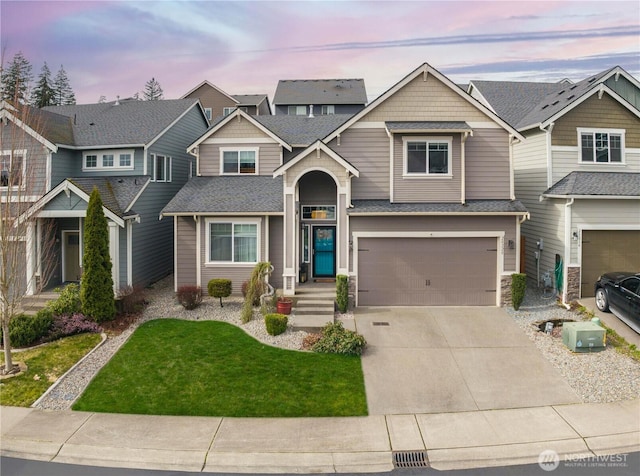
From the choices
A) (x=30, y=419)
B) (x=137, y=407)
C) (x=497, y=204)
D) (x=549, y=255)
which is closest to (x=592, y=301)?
(x=549, y=255)

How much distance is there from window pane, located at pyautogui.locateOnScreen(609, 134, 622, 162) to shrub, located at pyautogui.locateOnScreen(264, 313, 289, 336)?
14.1 meters

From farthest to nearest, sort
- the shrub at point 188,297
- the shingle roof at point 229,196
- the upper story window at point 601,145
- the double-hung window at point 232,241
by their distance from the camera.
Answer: the upper story window at point 601,145
the double-hung window at point 232,241
the shingle roof at point 229,196
the shrub at point 188,297

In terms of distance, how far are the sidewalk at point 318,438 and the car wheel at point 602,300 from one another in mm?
5597

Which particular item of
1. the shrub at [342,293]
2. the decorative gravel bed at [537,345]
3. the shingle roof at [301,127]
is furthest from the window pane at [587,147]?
the shrub at [342,293]

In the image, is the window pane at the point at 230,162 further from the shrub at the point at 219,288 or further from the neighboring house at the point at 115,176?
the shrub at the point at 219,288

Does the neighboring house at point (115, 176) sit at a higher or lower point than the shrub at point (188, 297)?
higher

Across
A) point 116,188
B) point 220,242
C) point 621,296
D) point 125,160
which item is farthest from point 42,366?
point 621,296

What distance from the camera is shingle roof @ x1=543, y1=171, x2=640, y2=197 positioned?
16375mm

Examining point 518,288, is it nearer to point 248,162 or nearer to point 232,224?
point 232,224

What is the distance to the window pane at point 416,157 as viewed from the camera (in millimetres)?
16922

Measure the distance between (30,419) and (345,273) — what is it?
982 cm

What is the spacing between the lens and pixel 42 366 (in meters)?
12.0

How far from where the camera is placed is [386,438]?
886 centimetres

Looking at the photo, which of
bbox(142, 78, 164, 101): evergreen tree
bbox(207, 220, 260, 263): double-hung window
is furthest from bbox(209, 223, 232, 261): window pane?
bbox(142, 78, 164, 101): evergreen tree
